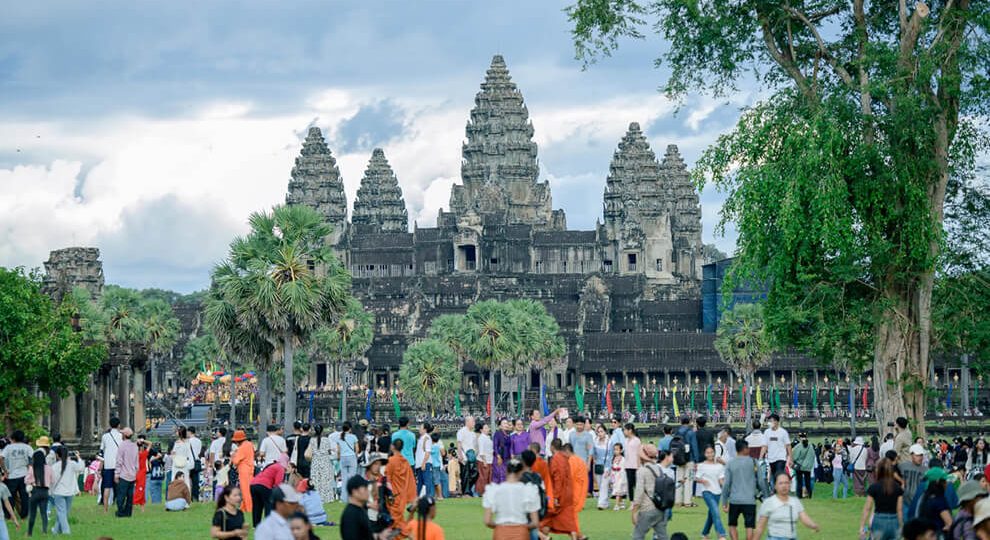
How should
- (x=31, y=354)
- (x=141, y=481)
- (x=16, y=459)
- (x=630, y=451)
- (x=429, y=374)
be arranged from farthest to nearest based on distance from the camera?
1. (x=429, y=374)
2. (x=31, y=354)
3. (x=141, y=481)
4. (x=630, y=451)
5. (x=16, y=459)

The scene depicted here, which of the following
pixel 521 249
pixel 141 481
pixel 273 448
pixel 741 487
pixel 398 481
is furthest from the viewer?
pixel 521 249

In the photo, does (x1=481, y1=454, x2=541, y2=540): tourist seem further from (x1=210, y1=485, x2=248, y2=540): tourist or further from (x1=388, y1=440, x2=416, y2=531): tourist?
(x1=388, y1=440, x2=416, y2=531): tourist

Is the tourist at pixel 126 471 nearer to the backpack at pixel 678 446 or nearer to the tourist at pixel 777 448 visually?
the backpack at pixel 678 446

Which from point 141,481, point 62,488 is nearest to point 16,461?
point 62,488

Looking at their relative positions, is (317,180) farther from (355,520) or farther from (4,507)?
(355,520)

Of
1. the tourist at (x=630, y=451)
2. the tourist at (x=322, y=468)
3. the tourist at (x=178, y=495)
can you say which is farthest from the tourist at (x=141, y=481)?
the tourist at (x=630, y=451)

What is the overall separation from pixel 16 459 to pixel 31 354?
83.1 feet

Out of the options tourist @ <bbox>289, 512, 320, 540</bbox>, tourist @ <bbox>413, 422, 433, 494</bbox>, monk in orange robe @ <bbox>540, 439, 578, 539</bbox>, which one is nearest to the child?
tourist @ <bbox>413, 422, 433, 494</bbox>

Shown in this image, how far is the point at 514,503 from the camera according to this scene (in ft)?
66.8

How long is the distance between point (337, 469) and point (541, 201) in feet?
477

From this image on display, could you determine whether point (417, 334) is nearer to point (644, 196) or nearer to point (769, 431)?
point (644, 196)

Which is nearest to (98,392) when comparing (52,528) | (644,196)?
(52,528)

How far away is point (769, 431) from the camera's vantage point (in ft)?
107

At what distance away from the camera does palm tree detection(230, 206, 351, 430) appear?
45031 millimetres
